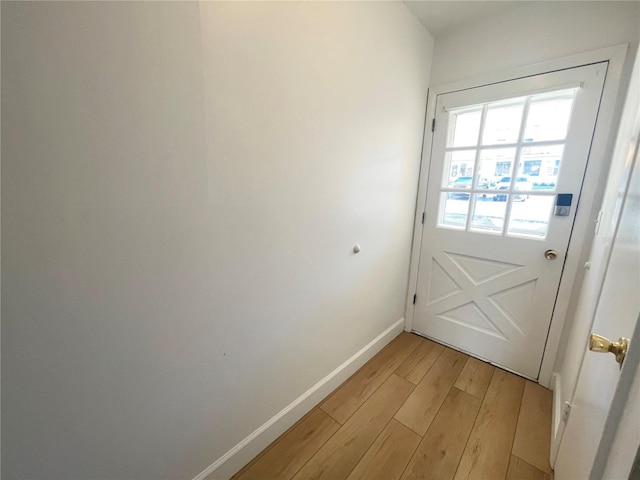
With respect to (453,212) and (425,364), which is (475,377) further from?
(453,212)

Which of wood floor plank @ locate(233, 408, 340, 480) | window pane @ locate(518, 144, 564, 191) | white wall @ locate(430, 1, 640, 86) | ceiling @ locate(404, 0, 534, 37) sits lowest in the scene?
wood floor plank @ locate(233, 408, 340, 480)

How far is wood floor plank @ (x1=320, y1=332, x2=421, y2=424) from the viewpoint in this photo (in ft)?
4.87

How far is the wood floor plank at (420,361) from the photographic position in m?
→ 1.76

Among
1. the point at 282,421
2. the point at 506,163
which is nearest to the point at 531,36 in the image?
the point at 506,163

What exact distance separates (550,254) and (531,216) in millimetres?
266

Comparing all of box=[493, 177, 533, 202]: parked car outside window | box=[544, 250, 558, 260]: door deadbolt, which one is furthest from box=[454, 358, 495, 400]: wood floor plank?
box=[493, 177, 533, 202]: parked car outside window

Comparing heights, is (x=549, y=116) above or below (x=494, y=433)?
above

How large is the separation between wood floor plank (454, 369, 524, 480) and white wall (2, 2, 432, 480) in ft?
2.96

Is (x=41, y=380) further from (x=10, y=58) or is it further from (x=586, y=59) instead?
(x=586, y=59)

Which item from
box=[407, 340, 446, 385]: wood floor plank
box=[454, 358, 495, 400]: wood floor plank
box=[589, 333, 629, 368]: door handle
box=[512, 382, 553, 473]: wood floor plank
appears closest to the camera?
box=[589, 333, 629, 368]: door handle

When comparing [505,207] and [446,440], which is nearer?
[446,440]

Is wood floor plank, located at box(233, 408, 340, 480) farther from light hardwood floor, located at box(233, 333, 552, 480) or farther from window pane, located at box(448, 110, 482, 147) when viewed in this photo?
window pane, located at box(448, 110, 482, 147)

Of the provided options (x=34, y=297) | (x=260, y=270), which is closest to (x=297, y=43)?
(x=260, y=270)

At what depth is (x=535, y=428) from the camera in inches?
54.2
